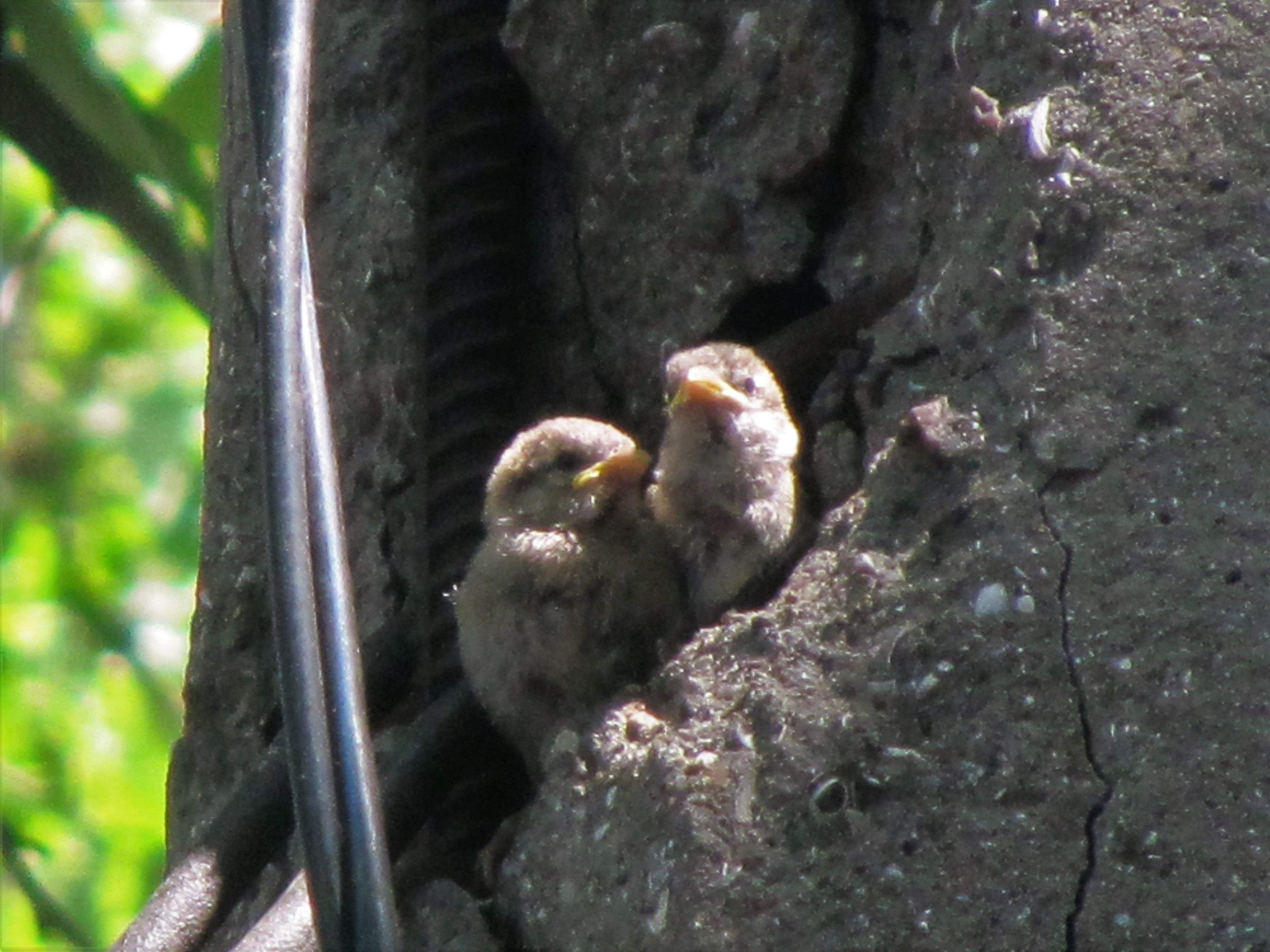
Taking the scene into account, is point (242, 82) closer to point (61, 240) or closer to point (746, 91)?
point (746, 91)

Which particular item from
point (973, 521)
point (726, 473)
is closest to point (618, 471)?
point (726, 473)

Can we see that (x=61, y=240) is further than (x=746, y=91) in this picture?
Yes

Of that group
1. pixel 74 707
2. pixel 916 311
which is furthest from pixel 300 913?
pixel 74 707

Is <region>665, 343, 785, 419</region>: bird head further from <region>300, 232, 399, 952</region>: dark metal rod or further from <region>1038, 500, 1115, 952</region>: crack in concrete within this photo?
<region>300, 232, 399, 952</region>: dark metal rod

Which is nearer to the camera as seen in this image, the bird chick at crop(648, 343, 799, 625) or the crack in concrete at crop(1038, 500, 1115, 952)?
the crack in concrete at crop(1038, 500, 1115, 952)

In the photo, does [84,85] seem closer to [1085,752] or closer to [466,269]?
[466,269]

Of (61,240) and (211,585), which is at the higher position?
(211,585)

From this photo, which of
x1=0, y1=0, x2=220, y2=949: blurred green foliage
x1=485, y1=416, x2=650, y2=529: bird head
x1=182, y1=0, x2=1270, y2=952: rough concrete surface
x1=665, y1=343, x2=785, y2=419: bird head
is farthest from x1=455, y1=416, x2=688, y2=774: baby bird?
x1=0, y1=0, x2=220, y2=949: blurred green foliage

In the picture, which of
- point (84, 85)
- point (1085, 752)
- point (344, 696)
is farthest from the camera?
point (84, 85)
